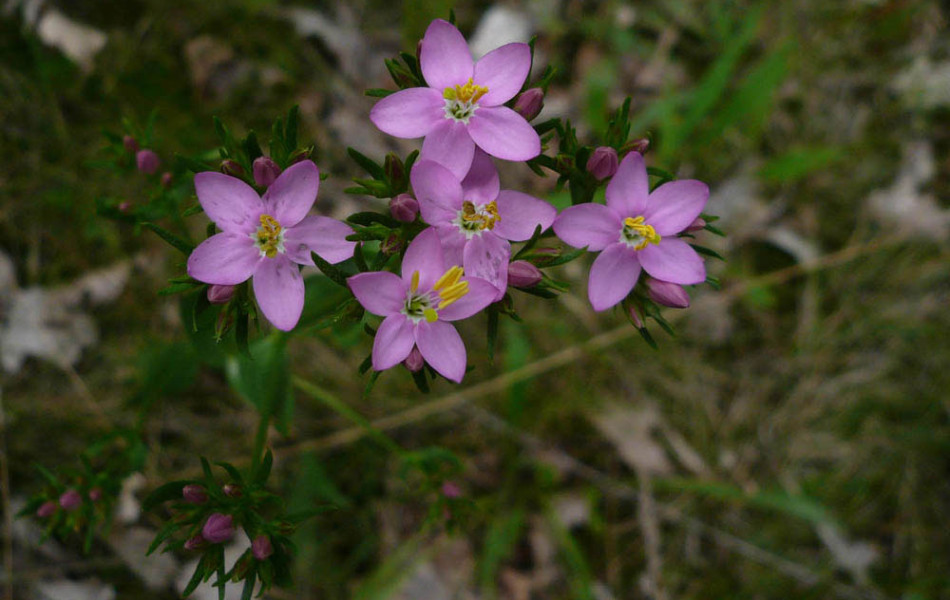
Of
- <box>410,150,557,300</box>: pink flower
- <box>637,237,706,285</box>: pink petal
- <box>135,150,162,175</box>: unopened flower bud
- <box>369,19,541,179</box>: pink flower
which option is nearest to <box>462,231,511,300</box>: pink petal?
<box>410,150,557,300</box>: pink flower

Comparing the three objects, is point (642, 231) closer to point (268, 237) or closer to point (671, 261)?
point (671, 261)

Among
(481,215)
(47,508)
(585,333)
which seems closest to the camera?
(481,215)

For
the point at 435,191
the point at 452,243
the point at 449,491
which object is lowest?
the point at 449,491

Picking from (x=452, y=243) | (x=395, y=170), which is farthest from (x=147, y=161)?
(x=452, y=243)

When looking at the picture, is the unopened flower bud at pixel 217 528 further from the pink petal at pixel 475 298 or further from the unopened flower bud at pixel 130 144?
the unopened flower bud at pixel 130 144

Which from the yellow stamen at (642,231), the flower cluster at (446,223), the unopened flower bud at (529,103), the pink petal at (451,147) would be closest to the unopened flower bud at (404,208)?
the flower cluster at (446,223)

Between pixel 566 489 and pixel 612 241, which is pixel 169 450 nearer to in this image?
pixel 566 489
